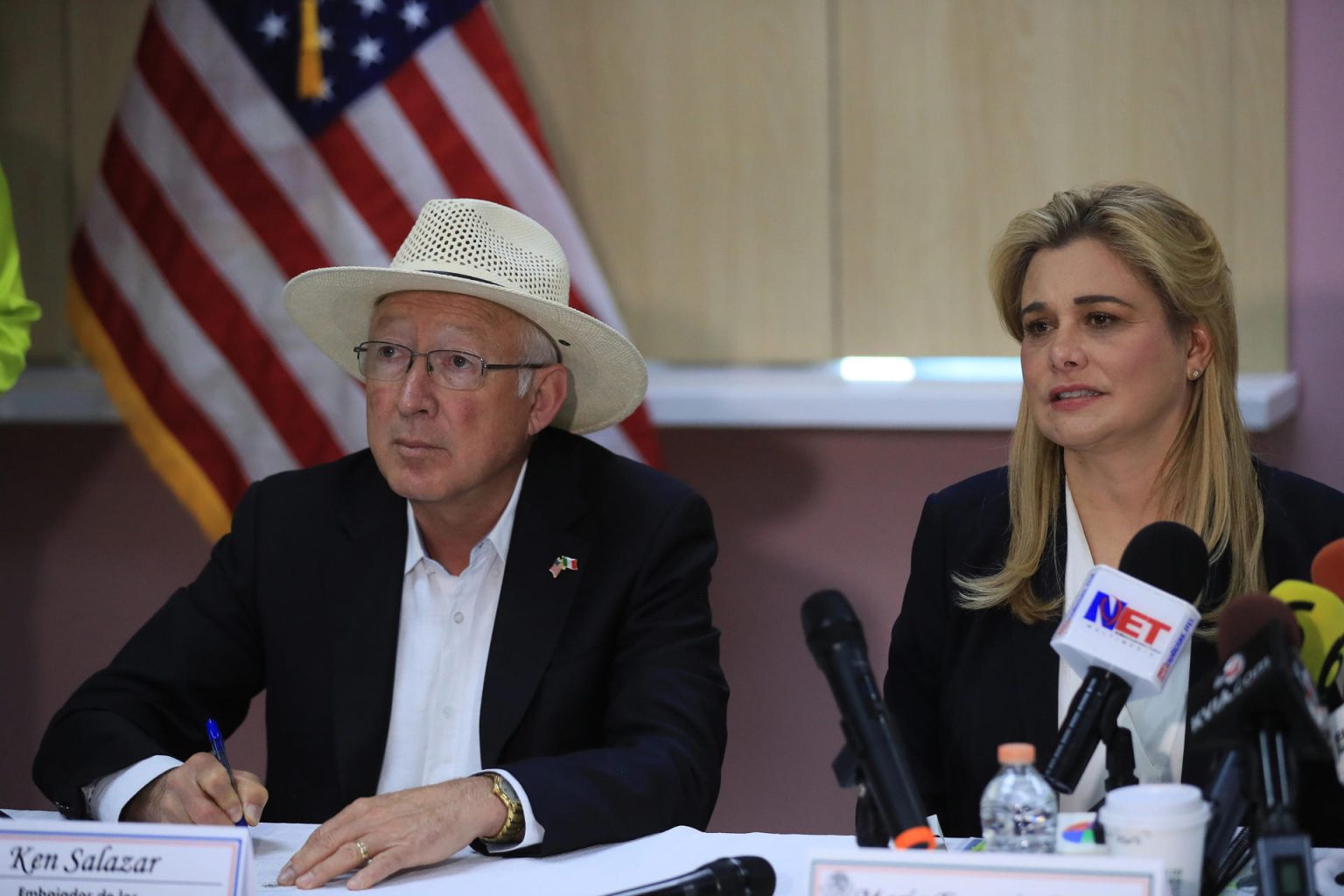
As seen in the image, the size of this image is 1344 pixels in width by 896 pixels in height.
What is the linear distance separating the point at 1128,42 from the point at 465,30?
1577 millimetres

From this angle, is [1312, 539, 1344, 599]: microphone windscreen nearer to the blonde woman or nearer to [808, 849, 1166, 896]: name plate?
[808, 849, 1166, 896]: name plate

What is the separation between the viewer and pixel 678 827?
6.19ft

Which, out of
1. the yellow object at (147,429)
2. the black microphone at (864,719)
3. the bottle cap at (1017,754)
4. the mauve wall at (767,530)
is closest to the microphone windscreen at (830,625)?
the black microphone at (864,719)

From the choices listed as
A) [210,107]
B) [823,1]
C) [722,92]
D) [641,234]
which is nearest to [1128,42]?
[823,1]

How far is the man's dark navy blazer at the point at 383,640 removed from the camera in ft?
7.36

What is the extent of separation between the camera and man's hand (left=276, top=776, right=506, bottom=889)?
165cm

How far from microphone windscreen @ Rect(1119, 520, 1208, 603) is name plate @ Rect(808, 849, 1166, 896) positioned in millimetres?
340

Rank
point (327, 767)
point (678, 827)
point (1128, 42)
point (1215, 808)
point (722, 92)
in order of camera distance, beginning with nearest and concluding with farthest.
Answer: point (1215, 808) < point (678, 827) < point (327, 767) < point (1128, 42) < point (722, 92)

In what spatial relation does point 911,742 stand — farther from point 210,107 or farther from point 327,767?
point 210,107

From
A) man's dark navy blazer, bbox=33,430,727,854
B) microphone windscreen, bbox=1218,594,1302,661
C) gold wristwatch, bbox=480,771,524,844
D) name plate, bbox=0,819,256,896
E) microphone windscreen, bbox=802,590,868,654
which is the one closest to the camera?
microphone windscreen, bbox=1218,594,1302,661

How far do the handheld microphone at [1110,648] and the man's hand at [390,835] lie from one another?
72 centimetres

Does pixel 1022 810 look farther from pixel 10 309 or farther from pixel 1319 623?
pixel 10 309

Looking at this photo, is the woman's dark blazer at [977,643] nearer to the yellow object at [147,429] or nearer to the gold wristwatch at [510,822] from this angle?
the gold wristwatch at [510,822]

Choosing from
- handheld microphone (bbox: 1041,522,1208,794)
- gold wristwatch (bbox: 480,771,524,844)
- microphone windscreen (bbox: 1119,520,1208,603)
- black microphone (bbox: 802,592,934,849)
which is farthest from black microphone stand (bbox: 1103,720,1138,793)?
gold wristwatch (bbox: 480,771,524,844)
